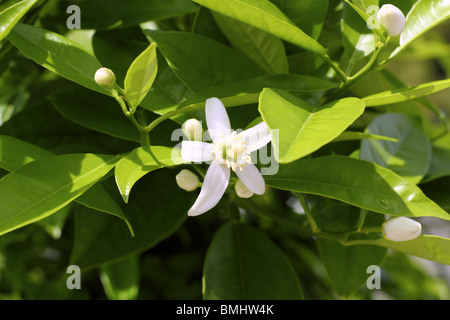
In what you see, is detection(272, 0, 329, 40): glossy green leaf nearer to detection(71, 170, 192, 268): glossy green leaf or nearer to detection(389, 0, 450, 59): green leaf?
detection(389, 0, 450, 59): green leaf

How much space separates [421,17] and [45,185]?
0.33 meters

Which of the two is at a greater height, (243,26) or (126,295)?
(243,26)

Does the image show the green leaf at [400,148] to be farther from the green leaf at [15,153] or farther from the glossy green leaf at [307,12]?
the green leaf at [15,153]

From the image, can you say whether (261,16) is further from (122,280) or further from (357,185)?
(122,280)

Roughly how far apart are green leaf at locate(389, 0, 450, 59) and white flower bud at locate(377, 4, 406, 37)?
0.13ft

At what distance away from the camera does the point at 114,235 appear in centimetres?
52

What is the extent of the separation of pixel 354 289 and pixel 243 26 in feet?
0.87

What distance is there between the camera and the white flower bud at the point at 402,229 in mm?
374

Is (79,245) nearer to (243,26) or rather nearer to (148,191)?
(148,191)

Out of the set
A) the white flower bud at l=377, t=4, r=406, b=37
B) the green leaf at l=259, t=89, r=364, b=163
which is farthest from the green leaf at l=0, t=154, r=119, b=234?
the white flower bud at l=377, t=4, r=406, b=37

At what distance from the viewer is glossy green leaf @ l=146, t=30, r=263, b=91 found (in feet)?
1.37

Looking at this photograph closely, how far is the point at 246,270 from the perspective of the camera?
532 mm

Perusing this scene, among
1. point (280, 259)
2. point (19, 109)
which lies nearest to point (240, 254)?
point (280, 259)

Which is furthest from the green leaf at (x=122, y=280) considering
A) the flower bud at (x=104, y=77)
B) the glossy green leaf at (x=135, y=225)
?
the flower bud at (x=104, y=77)
